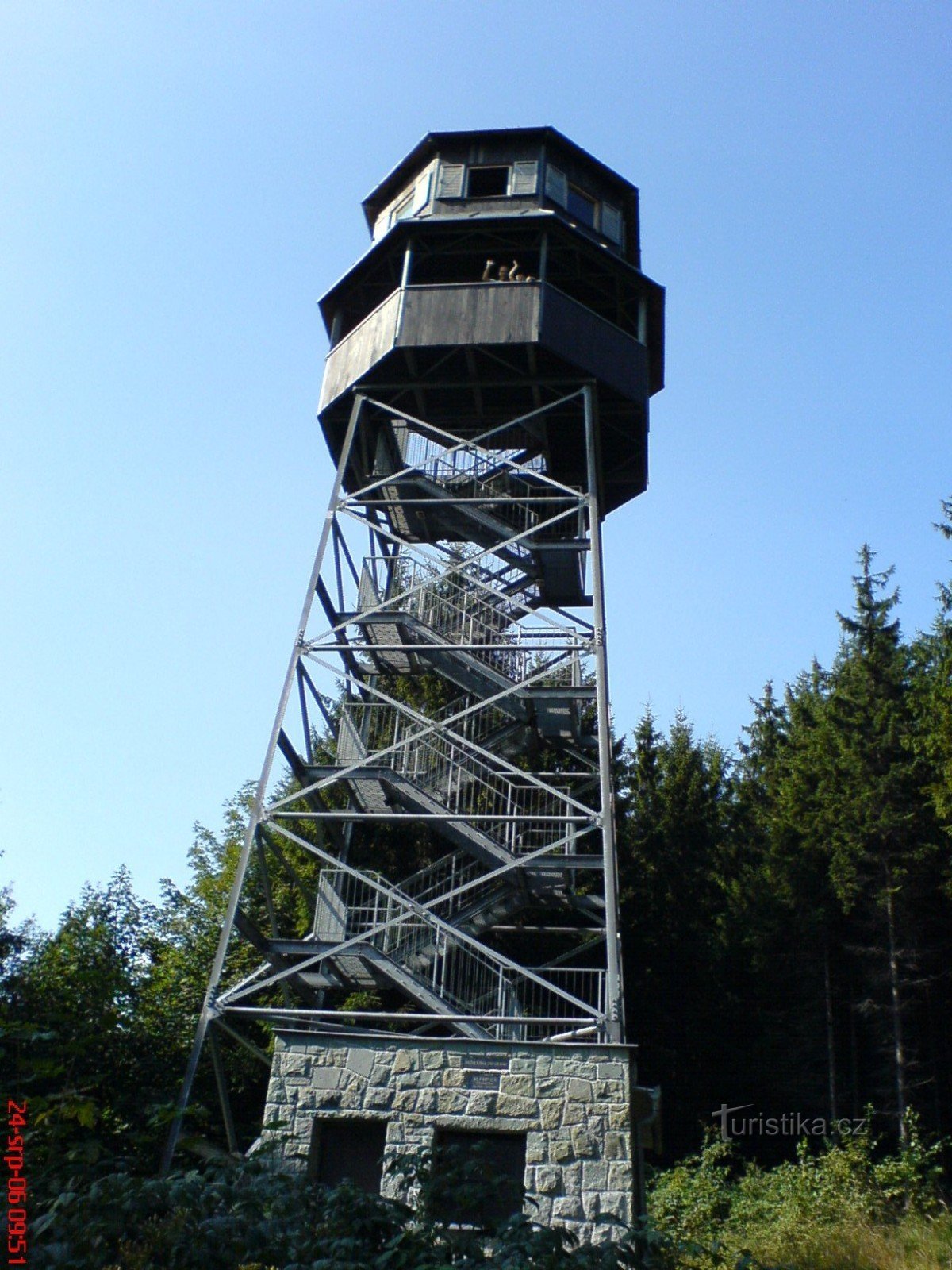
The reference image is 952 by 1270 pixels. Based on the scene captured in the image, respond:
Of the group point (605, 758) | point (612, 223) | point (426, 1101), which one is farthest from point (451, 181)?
Result: point (426, 1101)

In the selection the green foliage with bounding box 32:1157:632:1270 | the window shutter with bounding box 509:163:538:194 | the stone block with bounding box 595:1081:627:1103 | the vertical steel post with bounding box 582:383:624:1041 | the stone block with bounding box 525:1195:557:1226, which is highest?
the window shutter with bounding box 509:163:538:194

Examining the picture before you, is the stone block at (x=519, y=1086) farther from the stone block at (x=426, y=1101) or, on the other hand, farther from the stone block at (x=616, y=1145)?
the stone block at (x=616, y=1145)

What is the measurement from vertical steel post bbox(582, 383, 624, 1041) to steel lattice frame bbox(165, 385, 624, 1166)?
0.10 ft

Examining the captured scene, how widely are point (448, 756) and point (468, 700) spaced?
265 cm

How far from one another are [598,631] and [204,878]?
16.5 metres

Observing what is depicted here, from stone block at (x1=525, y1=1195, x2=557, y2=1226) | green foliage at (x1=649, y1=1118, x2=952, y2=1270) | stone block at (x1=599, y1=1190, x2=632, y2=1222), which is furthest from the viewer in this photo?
green foliage at (x1=649, y1=1118, x2=952, y2=1270)

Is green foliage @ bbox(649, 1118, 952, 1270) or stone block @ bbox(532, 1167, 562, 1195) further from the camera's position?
green foliage @ bbox(649, 1118, 952, 1270)

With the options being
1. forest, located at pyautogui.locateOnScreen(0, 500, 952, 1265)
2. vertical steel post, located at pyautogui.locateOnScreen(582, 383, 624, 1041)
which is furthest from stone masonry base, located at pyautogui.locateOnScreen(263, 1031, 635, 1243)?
forest, located at pyautogui.locateOnScreen(0, 500, 952, 1265)

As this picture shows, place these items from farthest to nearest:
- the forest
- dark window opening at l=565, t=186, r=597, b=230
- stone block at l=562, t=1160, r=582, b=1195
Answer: the forest
dark window opening at l=565, t=186, r=597, b=230
stone block at l=562, t=1160, r=582, b=1195

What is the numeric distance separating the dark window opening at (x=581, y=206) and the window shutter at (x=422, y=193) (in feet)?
7.31

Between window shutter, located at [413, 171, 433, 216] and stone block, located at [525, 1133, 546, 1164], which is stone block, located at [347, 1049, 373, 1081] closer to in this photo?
stone block, located at [525, 1133, 546, 1164]

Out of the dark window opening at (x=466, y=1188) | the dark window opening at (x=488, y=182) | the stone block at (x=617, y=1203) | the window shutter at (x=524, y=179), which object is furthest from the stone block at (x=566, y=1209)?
the dark window opening at (x=488, y=182)

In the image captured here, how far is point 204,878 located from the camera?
2647 centimetres

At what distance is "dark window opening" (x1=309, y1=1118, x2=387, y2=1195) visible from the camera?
10523mm
